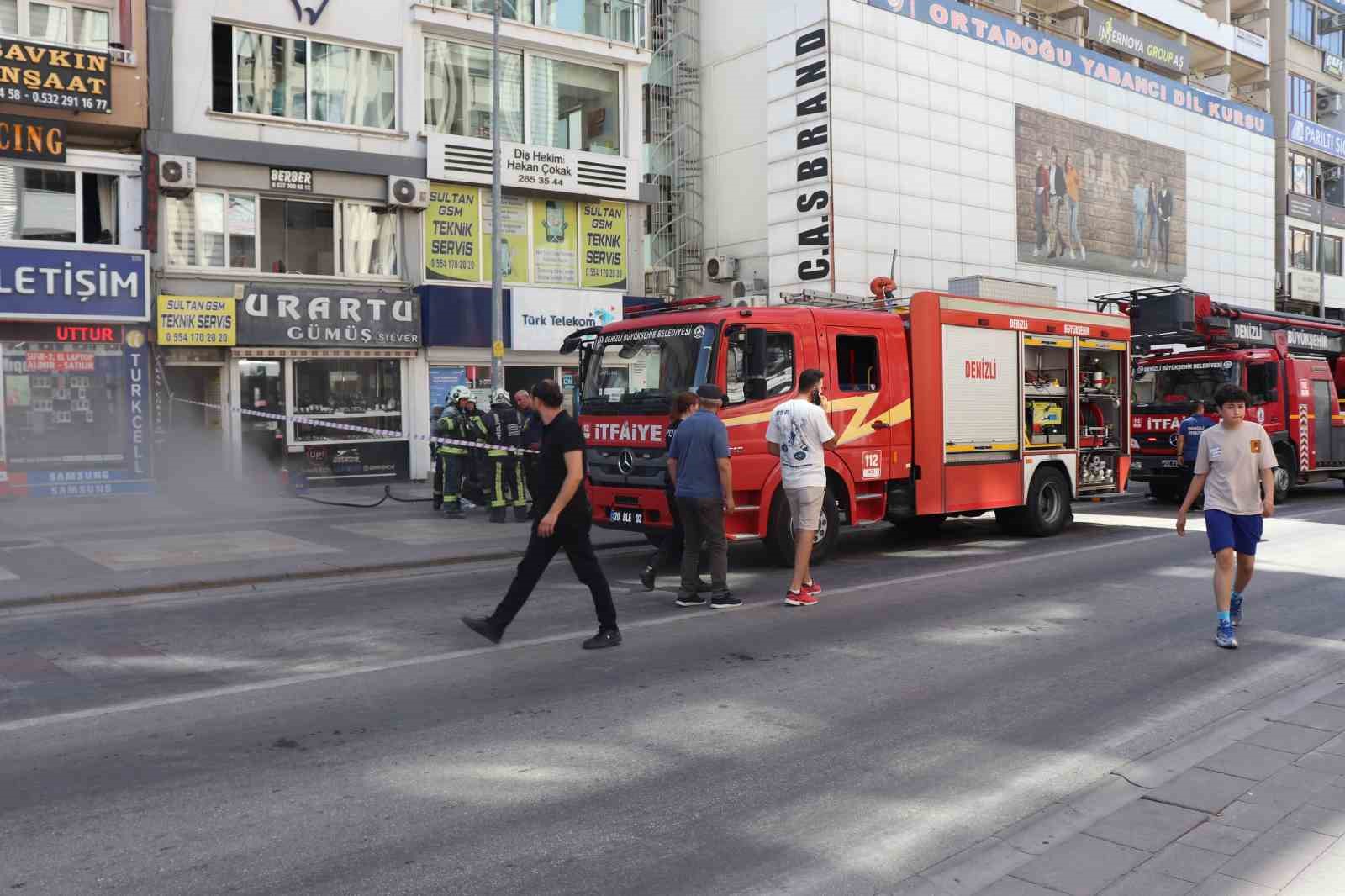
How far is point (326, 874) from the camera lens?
3951mm

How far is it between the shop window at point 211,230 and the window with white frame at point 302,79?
1.72 meters

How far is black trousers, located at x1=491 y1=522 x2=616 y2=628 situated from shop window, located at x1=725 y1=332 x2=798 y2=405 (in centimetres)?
329

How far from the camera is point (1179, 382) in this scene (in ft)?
61.9

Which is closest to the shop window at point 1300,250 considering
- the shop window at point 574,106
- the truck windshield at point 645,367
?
the shop window at point 574,106

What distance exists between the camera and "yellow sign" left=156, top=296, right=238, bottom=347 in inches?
776

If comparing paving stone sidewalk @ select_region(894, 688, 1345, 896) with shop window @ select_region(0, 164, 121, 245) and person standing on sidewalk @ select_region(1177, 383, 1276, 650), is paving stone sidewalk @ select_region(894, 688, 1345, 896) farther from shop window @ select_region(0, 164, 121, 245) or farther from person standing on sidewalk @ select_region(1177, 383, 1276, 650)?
shop window @ select_region(0, 164, 121, 245)

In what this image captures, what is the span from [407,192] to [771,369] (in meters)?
13.8

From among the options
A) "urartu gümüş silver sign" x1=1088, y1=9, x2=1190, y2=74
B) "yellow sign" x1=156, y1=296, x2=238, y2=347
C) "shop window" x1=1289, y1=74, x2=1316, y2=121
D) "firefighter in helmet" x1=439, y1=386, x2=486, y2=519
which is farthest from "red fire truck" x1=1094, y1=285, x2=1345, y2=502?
"shop window" x1=1289, y1=74, x2=1316, y2=121

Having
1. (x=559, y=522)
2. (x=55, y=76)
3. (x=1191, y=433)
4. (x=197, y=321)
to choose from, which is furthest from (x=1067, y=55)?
(x=559, y=522)

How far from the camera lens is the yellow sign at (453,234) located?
23047 millimetres

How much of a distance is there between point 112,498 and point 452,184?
9.31 meters

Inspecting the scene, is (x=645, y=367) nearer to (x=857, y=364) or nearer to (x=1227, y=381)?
(x=857, y=364)

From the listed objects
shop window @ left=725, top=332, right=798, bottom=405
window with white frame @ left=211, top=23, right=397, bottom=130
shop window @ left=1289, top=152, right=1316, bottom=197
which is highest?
shop window @ left=1289, top=152, right=1316, bottom=197

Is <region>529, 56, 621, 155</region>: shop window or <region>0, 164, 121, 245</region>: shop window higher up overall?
<region>529, 56, 621, 155</region>: shop window
